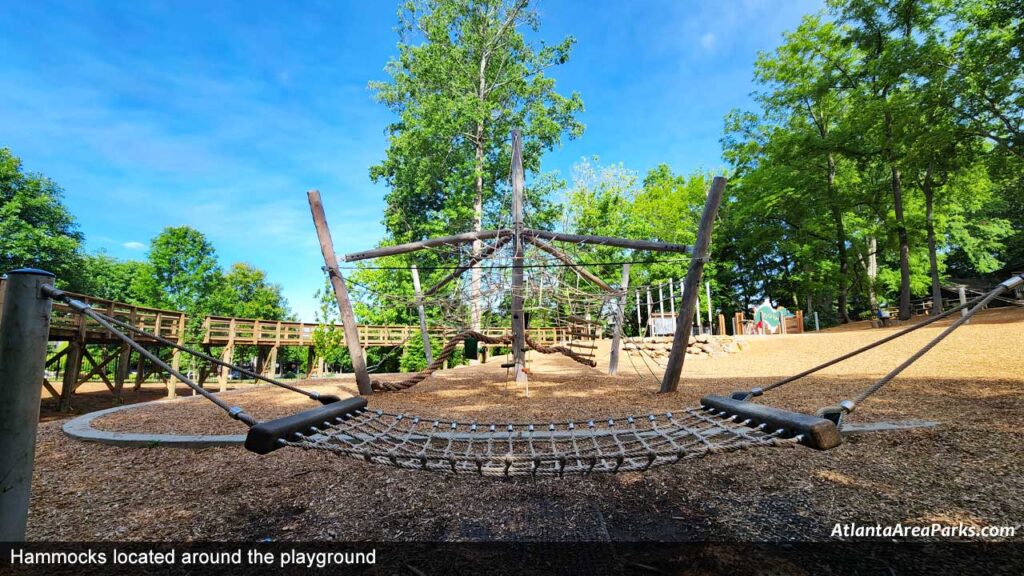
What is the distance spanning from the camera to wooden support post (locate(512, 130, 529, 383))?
593 centimetres

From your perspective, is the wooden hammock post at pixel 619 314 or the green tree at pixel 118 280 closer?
the wooden hammock post at pixel 619 314

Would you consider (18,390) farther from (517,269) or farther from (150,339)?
(150,339)

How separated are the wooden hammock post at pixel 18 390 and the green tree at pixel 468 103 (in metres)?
13.6

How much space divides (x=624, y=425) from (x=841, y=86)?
17479 mm

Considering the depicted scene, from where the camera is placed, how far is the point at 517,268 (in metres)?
5.71

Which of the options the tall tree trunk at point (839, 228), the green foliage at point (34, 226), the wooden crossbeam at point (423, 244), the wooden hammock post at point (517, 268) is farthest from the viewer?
the green foliage at point (34, 226)

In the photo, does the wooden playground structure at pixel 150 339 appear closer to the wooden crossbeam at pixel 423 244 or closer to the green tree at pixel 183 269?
the wooden crossbeam at pixel 423 244

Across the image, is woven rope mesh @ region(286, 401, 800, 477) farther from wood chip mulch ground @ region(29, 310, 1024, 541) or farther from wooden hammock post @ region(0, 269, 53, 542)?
wooden hammock post @ region(0, 269, 53, 542)

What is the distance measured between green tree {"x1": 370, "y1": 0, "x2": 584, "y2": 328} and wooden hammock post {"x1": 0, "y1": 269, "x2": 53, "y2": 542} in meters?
13.6

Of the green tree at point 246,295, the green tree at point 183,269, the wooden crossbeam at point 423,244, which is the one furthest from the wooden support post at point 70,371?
the green tree at point 246,295

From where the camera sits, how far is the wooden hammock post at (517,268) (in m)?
5.93

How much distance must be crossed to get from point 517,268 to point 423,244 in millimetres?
1358
